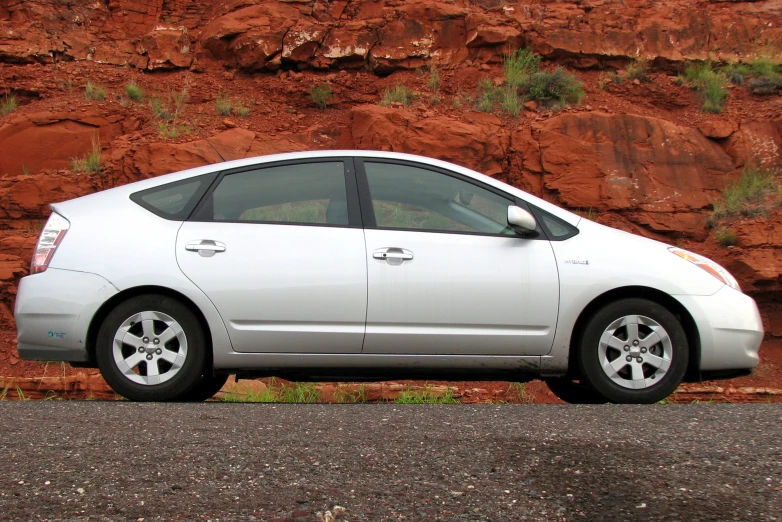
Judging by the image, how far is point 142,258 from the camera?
5051 mm

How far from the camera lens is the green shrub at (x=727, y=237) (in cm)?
1250

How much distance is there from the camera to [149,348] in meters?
5.02

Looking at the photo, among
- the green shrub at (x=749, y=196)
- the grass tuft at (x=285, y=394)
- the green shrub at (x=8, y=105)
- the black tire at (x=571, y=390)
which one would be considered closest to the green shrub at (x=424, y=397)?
the grass tuft at (x=285, y=394)

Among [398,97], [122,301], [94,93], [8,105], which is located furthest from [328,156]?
[8,105]

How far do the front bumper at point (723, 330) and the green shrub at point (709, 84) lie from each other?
10.5 metres

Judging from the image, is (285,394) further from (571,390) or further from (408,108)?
(408,108)

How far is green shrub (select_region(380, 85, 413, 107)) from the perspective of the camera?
1477cm

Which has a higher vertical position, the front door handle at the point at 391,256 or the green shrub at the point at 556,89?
the green shrub at the point at 556,89

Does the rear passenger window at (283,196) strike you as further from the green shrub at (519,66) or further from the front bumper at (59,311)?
the green shrub at (519,66)

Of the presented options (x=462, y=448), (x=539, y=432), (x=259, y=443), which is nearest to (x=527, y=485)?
(x=462, y=448)

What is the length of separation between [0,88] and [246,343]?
1246cm

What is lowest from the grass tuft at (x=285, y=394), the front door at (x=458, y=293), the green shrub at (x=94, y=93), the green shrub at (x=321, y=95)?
the grass tuft at (x=285, y=394)

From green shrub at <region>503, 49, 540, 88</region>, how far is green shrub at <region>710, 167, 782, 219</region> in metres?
4.08

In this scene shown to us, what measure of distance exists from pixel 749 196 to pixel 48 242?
11352 mm
